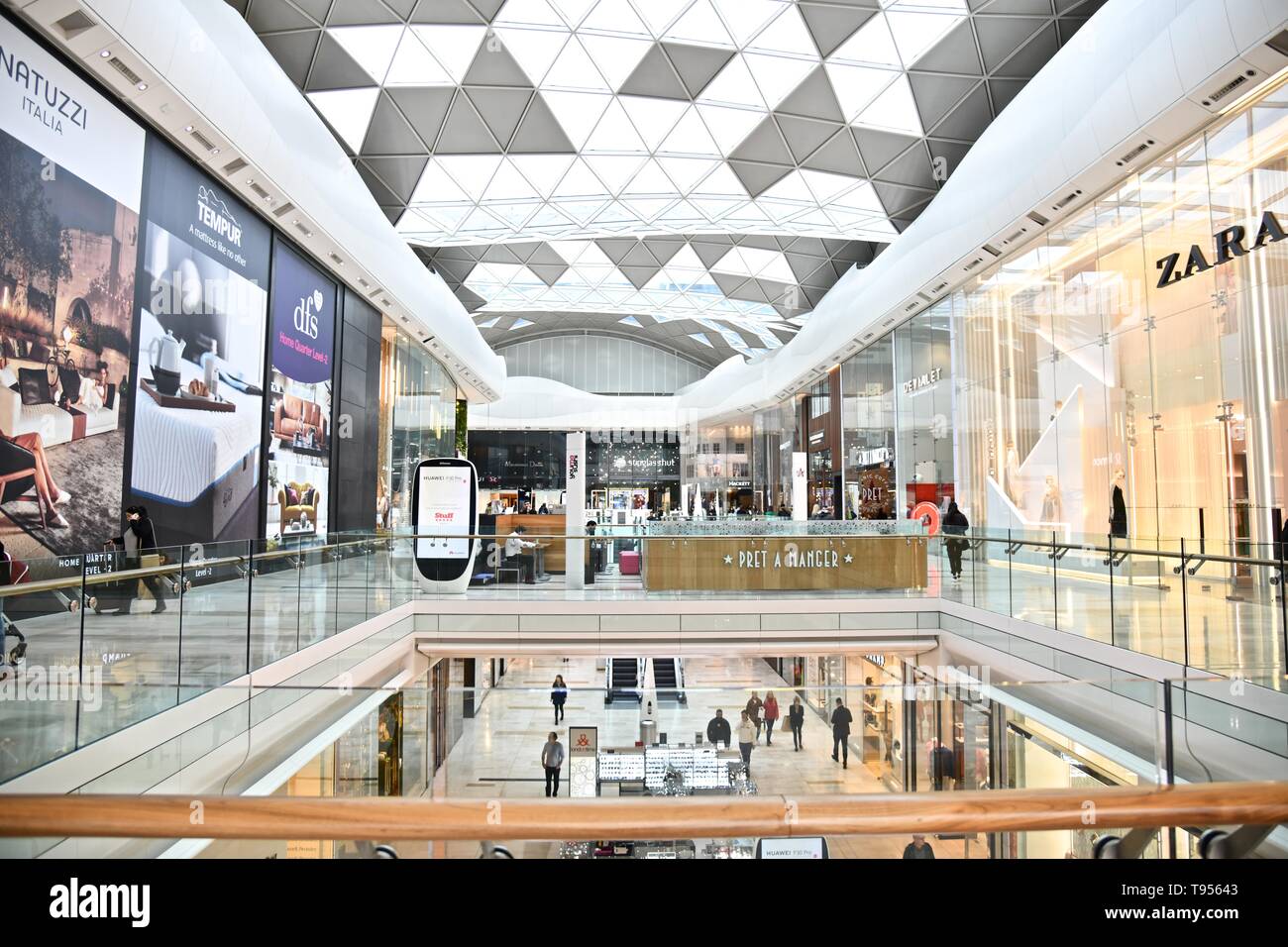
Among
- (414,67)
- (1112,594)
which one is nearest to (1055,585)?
(1112,594)

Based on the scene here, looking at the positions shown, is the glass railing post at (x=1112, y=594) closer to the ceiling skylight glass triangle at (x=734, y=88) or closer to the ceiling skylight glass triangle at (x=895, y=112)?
the ceiling skylight glass triangle at (x=895, y=112)

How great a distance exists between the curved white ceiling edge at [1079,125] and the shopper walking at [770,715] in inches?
451

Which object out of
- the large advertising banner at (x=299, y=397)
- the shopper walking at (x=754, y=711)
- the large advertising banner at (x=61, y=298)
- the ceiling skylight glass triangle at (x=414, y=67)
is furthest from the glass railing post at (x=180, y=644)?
the ceiling skylight glass triangle at (x=414, y=67)

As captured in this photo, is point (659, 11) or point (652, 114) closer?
point (659, 11)

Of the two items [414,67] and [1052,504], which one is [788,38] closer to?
[414,67]

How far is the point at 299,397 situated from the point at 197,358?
4.28 meters

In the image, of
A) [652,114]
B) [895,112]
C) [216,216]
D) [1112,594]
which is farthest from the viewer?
[652,114]

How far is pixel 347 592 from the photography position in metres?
11.0

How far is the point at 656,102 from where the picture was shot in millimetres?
18781

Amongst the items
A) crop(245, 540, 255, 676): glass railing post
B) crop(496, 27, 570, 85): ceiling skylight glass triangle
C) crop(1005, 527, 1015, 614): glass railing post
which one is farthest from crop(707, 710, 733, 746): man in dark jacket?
crop(496, 27, 570, 85): ceiling skylight glass triangle

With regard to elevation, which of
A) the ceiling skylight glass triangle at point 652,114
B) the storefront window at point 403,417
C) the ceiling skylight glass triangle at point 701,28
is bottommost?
the storefront window at point 403,417

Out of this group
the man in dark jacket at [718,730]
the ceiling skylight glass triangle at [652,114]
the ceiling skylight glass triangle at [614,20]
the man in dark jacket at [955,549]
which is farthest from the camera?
the ceiling skylight glass triangle at [652,114]

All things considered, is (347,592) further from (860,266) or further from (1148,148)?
(860,266)
